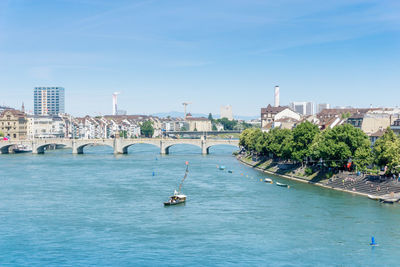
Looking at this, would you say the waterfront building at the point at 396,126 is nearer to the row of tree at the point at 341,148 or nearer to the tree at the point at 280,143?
the row of tree at the point at 341,148

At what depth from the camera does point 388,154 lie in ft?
204

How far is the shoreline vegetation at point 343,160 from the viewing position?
206 feet

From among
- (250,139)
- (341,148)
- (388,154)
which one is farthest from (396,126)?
(250,139)

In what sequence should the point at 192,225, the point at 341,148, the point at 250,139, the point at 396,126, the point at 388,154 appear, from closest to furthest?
1. the point at 192,225
2. the point at 388,154
3. the point at 341,148
4. the point at 396,126
5. the point at 250,139

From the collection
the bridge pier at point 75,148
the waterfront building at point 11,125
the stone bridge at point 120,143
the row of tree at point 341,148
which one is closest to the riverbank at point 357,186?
the row of tree at point 341,148

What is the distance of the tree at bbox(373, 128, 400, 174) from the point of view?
62250 millimetres

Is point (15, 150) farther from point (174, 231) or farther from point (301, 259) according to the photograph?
point (301, 259)

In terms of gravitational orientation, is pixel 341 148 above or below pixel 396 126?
below

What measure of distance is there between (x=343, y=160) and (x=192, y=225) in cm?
2858

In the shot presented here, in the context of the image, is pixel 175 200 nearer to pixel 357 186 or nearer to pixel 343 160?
pixel 357 186

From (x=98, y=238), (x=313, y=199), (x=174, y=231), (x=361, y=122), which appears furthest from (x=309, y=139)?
(x=98, y=238)

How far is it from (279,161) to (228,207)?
39.9 meters

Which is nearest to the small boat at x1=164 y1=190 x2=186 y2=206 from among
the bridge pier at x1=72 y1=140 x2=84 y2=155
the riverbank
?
the riverbank

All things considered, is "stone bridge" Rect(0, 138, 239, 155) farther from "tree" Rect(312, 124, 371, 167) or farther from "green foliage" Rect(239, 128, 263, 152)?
"tree" Rect(312, 124, 371, 167)
